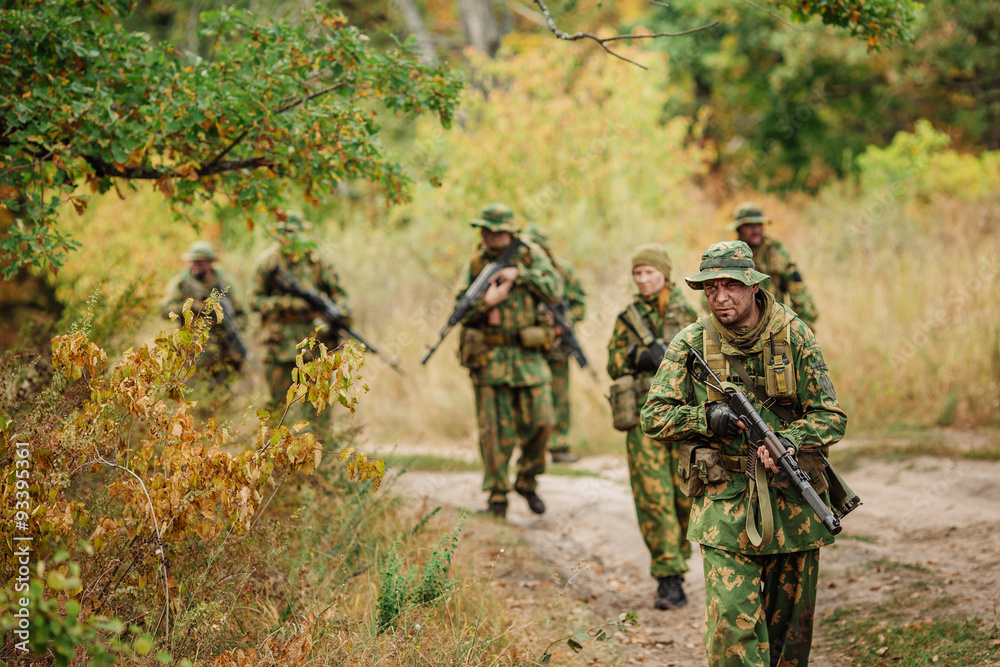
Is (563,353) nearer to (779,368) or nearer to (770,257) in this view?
(770,257)

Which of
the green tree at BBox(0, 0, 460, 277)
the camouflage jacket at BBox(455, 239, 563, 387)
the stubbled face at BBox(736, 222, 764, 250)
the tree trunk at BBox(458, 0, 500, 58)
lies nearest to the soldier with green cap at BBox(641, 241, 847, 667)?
the green tree at BBox(0, 0, 460, 277)

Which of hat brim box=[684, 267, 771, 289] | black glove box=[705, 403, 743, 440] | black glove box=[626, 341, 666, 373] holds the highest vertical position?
hat brim box=[684, 267, 771, 289]

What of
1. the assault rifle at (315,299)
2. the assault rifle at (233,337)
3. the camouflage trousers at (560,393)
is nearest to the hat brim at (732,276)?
the assault rifle at (315,299)

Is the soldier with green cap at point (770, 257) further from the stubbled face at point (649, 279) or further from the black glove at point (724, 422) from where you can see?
the black glove at point (724, 422)

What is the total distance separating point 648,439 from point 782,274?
2.32m

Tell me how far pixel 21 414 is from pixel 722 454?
3.09 metres

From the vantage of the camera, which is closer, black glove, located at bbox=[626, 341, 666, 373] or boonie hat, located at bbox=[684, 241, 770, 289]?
boonie hat, located at bbox=[684, 241, 770, 289]

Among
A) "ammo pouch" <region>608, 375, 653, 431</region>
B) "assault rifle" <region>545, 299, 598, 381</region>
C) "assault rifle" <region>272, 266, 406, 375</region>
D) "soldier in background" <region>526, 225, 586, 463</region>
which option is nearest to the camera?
"ammo pouch" <region>608, 375, 653, 431</region>

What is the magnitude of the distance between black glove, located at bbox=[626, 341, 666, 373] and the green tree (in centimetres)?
167

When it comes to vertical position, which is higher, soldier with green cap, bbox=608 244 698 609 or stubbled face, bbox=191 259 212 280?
stubbled face, bbox=191 259 212 280

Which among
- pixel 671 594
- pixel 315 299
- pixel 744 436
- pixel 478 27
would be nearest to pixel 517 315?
pixel 315 299

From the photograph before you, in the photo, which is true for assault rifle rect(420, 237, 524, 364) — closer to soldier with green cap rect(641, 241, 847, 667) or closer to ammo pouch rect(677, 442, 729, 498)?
soldier with green cap rect(641, 241, 847, 667)

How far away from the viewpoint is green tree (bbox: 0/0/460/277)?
13.6 feet

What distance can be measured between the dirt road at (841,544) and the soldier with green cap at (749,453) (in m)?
0.81
